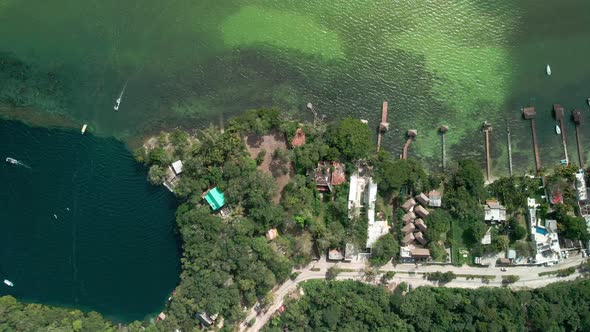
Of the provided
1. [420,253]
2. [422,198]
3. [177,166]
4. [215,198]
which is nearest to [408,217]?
[422,198]

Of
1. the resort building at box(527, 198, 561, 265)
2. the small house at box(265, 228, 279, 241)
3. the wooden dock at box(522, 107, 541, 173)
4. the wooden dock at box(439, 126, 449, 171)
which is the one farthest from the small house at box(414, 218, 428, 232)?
the small house at box(265, 228, 279, 241)

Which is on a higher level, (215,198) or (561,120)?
(561,120)

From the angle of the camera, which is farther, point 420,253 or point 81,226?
point 81,226

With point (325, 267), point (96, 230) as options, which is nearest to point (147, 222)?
point (96, 230)

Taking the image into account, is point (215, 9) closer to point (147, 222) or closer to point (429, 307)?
point (147, 222)

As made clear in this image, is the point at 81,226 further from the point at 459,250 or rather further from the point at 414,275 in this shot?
the point at 459,250

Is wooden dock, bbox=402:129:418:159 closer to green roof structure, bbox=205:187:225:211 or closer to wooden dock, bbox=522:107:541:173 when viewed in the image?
wooden dock, bbox=522:107:541:173

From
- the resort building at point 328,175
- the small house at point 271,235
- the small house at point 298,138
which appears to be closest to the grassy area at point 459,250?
the resort building at point 328,175
